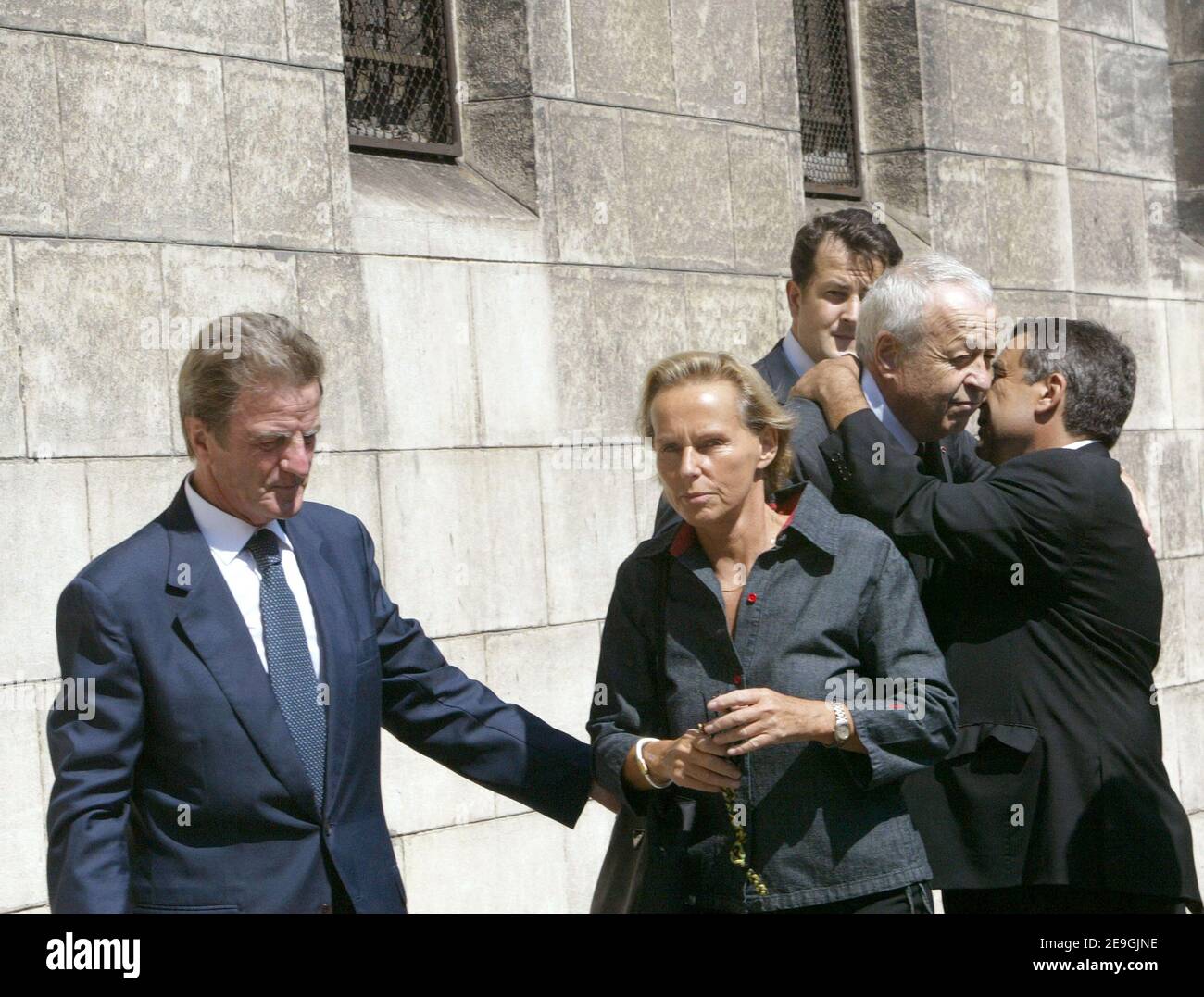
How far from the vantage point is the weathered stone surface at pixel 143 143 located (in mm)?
5945

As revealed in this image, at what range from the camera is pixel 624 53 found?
778 centimetres

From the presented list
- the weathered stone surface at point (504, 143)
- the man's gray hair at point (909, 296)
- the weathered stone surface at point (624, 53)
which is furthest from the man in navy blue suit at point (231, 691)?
the weathered stone surface at point (624, 53)

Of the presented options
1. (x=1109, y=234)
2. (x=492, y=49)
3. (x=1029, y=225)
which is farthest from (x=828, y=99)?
(x=492, y=49)

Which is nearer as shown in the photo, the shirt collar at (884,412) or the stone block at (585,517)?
the shirt collar at (884,412)

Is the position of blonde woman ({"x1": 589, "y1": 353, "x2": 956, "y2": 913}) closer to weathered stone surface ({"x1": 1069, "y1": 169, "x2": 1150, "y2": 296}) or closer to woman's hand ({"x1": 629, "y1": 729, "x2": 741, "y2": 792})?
woman's hand ({"x1": 629, "y1": 729, "x2": 741, "y2": 792})

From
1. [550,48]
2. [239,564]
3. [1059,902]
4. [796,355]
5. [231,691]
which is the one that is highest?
[550,48]

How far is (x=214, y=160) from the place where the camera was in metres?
6.34

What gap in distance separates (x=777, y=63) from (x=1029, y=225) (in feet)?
7.10

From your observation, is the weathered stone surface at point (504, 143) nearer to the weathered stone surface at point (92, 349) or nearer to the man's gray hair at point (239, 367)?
the weathered stone surface at point (92, 349)

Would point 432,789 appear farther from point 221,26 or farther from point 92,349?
point 221,26

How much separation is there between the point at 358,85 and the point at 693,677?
4333 mm

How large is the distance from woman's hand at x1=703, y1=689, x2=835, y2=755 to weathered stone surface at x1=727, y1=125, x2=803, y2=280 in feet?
15.8

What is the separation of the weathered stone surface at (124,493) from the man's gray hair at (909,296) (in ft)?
8.29

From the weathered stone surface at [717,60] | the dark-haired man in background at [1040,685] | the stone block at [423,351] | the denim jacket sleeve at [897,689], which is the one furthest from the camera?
the weathered stone surface at [717,60]
